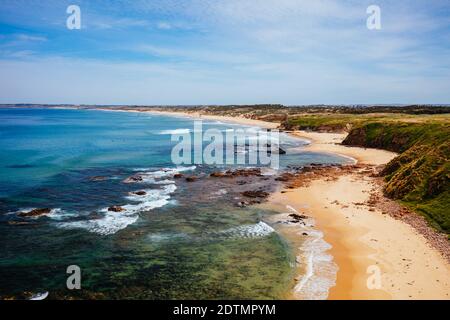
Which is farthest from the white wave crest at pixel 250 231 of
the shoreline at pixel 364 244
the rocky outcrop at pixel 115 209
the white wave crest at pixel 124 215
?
the rocky outcrop at pixel 115 209

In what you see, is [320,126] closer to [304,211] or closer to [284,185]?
[284,185]

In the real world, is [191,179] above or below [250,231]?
above

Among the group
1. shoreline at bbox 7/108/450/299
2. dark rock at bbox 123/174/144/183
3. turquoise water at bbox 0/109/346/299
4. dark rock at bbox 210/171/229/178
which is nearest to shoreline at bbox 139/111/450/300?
shoreline at bbox 7/108/450/299

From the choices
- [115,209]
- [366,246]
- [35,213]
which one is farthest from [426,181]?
[35,213]

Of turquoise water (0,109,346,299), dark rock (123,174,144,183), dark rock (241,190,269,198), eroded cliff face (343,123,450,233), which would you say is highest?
eroded cliff face (343,123,450,233)

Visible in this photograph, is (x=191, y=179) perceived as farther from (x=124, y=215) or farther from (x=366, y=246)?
(x=366, y=246)

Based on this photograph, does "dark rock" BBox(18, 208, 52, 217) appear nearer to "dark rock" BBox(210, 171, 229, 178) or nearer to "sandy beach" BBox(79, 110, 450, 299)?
"sandy beach" BBox(79, 110, 450, 299)

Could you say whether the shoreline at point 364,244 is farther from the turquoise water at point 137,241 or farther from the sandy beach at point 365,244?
the turquoise water at point 137,241

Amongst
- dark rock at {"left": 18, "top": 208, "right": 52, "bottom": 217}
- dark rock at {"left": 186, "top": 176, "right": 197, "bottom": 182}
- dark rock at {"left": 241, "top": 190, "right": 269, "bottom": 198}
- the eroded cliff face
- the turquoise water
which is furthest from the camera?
dark rock at {"left": 186, "top": 176, "right": 197, "bottom": 182}
